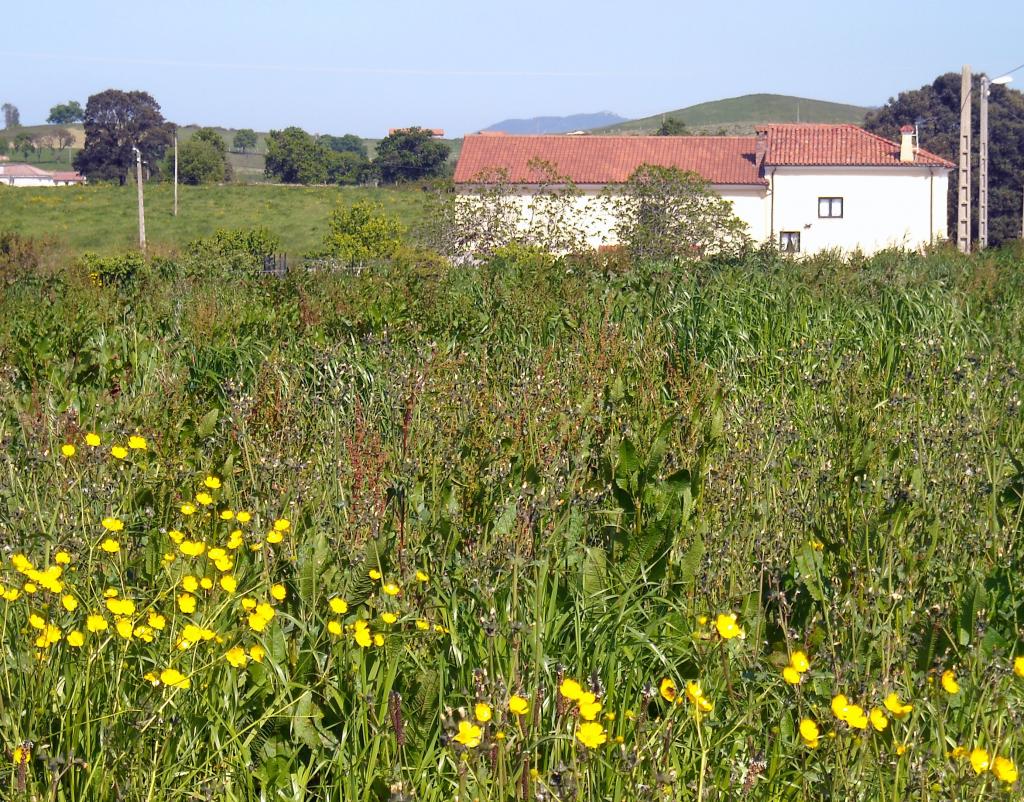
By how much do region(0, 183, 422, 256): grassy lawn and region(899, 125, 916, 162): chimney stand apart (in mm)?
24381

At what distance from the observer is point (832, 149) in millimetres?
50250

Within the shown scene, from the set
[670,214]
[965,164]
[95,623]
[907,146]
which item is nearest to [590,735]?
[95,623]

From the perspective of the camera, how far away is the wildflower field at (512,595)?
97.8 inches

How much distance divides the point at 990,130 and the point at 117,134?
7053 centimetres

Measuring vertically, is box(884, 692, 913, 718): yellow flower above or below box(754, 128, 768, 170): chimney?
below

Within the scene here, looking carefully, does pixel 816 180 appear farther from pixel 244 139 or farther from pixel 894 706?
pixel 244 139

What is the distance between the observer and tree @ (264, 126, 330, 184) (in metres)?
104

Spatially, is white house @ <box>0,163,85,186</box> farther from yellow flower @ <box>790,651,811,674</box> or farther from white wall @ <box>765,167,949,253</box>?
yellow flower @ <box>790,651,811,674</box>

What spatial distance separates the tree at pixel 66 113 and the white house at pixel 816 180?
511 feet

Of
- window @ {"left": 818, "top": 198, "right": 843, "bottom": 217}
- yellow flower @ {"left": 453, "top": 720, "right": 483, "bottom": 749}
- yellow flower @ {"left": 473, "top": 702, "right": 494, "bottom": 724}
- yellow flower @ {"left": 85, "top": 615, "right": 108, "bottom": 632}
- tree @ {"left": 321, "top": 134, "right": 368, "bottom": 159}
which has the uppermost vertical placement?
tree @ {"left": 321, "top": 134, "right": 368, "bottom": 159}

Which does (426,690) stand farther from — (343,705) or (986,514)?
(986,514)

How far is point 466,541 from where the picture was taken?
3732 mm

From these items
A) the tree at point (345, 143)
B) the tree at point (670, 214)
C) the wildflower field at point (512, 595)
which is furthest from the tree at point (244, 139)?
the wildflower field at point (512, 595)

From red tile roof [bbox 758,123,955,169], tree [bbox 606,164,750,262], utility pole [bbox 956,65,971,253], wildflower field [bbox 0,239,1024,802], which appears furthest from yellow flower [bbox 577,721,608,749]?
red tile roof [bbox 758,123,955,169]
